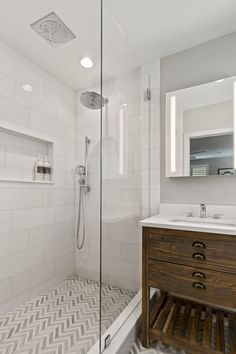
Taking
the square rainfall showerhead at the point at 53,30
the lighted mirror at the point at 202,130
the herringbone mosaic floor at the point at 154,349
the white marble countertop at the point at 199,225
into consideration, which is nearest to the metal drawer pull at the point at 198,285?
the white marble countertop at the point at 199,225

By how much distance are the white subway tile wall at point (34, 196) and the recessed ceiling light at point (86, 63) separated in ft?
1.44

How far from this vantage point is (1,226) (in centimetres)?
161

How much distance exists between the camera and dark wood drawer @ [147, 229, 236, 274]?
1084 mm

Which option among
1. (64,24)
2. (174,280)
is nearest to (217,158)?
(174,280)

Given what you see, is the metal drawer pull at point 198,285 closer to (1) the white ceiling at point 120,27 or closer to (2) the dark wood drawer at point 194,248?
(2) the dark wood drawer at point 194,248

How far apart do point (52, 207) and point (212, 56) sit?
2.04 m

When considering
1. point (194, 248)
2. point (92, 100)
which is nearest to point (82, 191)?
point (92, 100)

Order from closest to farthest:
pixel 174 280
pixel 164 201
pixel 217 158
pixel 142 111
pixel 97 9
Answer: pixel 174 280, pixel 97 9, pixel 217 158, pixel 164 201, pixel 142 111

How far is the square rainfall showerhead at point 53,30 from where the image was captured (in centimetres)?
144

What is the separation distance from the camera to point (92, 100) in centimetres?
188

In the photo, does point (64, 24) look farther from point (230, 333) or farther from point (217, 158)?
point (230, 333)

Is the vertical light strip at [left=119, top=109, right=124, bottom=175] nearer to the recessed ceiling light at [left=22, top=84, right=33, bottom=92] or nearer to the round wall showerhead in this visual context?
the round wall showerhead

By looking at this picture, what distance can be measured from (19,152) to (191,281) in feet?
5.62

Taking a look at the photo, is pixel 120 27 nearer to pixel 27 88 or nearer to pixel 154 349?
pixel 27 88
